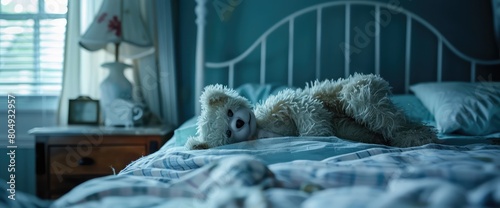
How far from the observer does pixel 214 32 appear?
2.11m

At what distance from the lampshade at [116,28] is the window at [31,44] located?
23 centimetres

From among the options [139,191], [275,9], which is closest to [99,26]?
[275,9]

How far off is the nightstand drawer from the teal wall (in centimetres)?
58

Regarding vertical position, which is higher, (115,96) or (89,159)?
(115,96)

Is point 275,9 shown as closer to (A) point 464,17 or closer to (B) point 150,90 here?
(B) point 150,90

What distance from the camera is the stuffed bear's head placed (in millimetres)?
1158

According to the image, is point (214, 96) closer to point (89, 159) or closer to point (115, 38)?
point (89, 159)

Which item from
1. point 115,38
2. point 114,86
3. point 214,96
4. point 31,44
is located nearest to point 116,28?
point 115,38

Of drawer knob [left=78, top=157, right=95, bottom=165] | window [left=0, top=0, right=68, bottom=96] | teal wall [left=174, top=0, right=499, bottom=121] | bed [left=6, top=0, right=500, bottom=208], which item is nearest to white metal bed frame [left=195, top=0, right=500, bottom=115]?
teal wall [left=174, top=0, right=499, bottom=121]

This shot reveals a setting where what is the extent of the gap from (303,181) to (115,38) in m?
1.42

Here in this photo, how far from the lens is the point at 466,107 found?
152 cm

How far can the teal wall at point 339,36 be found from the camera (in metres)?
2.06

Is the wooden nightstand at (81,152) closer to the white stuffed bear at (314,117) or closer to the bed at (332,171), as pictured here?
the bed at (332,171)

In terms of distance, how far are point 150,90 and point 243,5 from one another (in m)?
0.61
